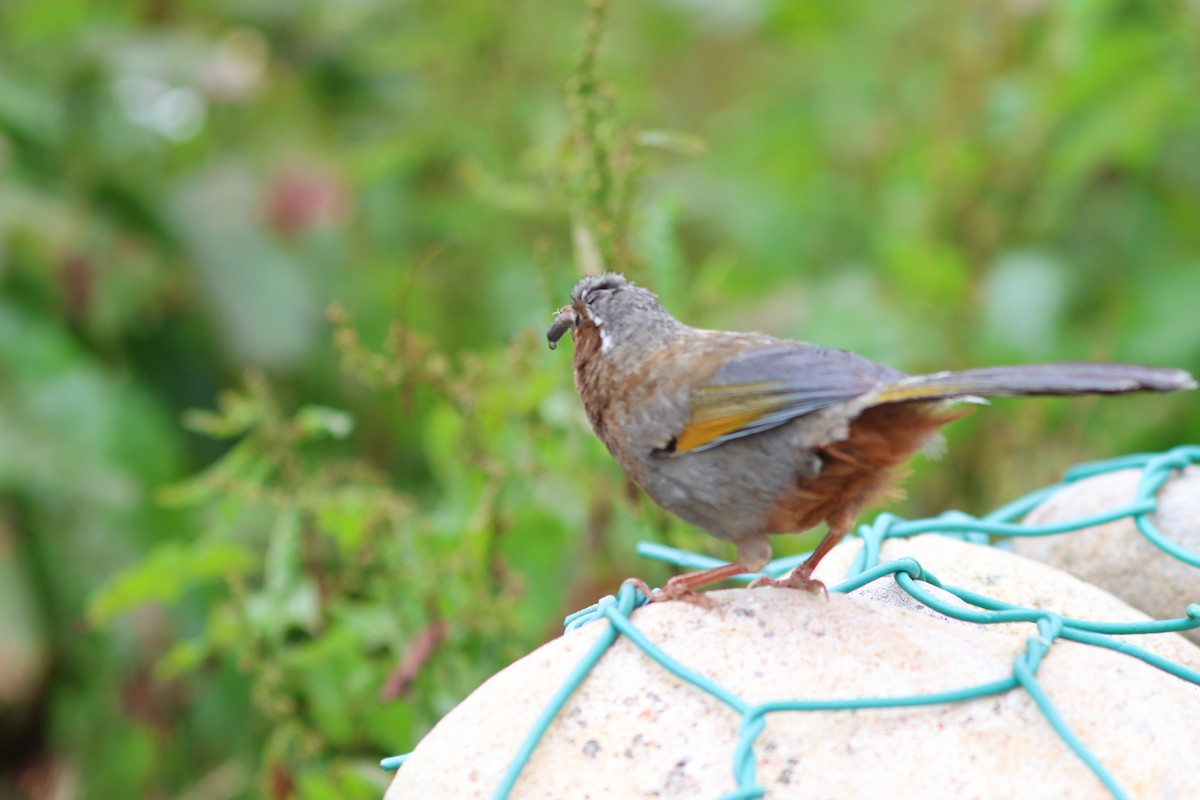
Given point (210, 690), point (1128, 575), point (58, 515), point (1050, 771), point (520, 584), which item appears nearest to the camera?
point (1050, 771)

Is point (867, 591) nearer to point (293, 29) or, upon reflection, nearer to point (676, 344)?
point (676, 344)

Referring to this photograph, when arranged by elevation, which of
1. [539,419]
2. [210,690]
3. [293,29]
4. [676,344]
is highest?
[293,29]

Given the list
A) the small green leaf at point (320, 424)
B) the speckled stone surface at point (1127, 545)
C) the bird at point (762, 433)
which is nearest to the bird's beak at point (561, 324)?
the bird at point (762, 433)

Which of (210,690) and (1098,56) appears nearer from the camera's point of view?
(210,690)

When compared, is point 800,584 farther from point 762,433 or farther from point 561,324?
point 561,324

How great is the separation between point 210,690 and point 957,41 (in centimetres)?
355

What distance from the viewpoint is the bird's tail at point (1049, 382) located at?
6.39 ft

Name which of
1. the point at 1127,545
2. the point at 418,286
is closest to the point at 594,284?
the point at 1127,545

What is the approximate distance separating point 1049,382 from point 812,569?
1.94ft

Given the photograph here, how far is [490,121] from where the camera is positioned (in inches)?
215

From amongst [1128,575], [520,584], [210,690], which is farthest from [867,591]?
[210,690]

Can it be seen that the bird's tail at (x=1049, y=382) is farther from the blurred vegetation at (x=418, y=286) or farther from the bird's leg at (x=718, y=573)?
the blurred vegetation at (x=418, y=286)

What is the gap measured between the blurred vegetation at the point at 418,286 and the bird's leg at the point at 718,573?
0.86m

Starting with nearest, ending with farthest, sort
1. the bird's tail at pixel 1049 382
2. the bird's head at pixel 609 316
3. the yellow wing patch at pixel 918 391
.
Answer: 1. the bird's tail at pixel 1049 382
2. the yellow wing patch at pixel 918 391
3. the bird's head at pixel 609 316
